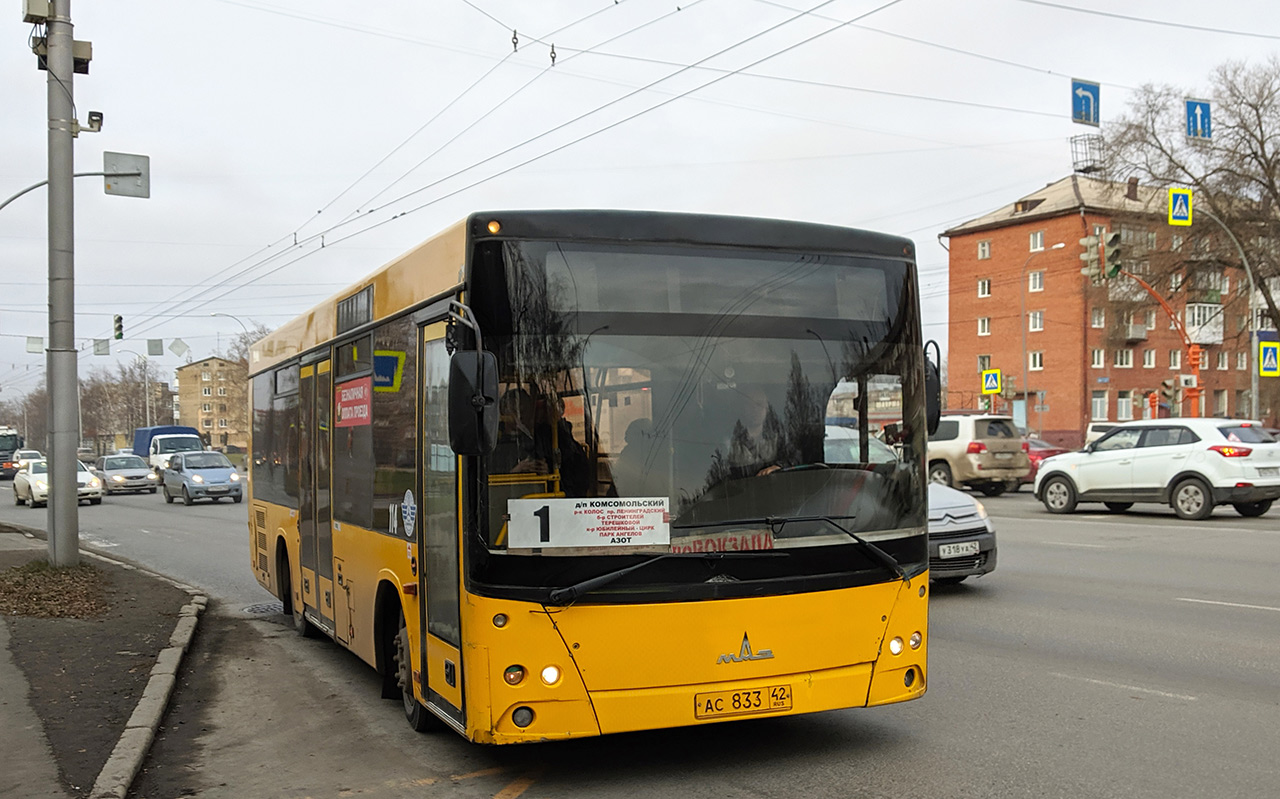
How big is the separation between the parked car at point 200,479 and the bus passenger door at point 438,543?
30432 millimetres

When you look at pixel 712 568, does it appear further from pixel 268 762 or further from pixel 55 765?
pixel 55 765

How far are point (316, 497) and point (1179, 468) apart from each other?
16.1 meters

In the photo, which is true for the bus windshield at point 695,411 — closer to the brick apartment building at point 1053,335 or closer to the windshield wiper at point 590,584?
the windshield wiper at point 590,584

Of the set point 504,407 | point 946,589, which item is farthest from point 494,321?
point 946,589

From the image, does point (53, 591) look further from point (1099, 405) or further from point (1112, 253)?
point (1099, 405)

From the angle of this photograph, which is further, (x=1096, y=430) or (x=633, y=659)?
(x=1096, y=430)

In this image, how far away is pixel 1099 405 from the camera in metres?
70.8

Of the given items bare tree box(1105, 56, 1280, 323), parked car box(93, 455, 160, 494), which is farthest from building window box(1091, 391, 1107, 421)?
parked car box(93, 455, 160, 494)

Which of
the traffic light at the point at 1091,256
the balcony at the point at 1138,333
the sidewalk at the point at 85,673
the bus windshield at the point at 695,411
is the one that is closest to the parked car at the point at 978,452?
the traffic light at the point at 1091,256

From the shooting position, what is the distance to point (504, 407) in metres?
5.42

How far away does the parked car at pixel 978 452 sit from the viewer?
2742cm

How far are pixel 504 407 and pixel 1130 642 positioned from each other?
19.6ft

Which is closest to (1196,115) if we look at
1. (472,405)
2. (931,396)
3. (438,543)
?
(931,396)

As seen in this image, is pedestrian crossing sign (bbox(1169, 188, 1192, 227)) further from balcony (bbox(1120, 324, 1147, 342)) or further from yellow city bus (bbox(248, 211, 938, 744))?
balcony (bbox(1120, 324, 1147, 342))
